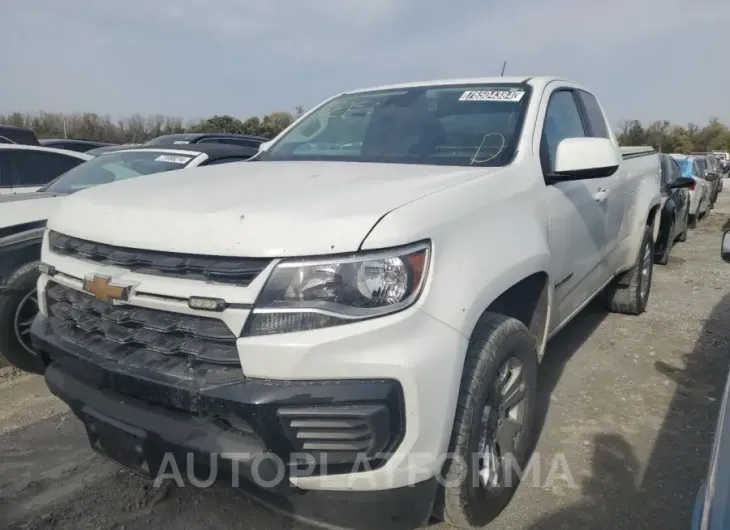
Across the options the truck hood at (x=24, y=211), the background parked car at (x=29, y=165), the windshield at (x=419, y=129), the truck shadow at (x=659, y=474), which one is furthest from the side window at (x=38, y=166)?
the truck shadow at (x=659, y=474)

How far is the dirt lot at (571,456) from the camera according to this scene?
2.52 m

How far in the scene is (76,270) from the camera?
2207 millimetres

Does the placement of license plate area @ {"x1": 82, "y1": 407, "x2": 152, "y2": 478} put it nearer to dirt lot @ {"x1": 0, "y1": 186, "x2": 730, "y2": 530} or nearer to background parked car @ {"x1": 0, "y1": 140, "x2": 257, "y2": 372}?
dirt lot @ {"x1": 0, "y1": 186, "x2": 730, "y2": 530}

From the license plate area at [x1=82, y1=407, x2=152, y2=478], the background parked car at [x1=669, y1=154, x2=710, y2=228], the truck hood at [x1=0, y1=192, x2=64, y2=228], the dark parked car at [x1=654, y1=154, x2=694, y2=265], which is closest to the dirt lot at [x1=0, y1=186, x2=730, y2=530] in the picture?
the license plate area at [x1=82, y1=407, x2=152, y2=478]

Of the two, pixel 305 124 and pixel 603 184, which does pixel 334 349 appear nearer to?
pixel 305 124

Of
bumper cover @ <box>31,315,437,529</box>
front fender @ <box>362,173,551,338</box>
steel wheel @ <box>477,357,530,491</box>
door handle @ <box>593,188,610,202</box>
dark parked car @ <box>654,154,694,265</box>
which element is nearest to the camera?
bumper cover @ <box>31,315,437,529</box>

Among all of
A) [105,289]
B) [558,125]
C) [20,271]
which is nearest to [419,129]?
[558,125]

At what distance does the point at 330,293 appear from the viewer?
1777mm

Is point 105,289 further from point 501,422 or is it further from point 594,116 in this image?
point 594,116

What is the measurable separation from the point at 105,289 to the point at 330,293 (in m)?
0.80

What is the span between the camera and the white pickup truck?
175 cm

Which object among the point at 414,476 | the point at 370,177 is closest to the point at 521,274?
the point at 370,177

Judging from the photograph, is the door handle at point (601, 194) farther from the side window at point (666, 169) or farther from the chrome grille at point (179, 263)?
the side window at point (666, 169)

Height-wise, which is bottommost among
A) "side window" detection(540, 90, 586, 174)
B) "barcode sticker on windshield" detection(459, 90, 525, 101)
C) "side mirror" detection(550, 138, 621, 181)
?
"side mirror" detection(550, 138, 621, 181)
